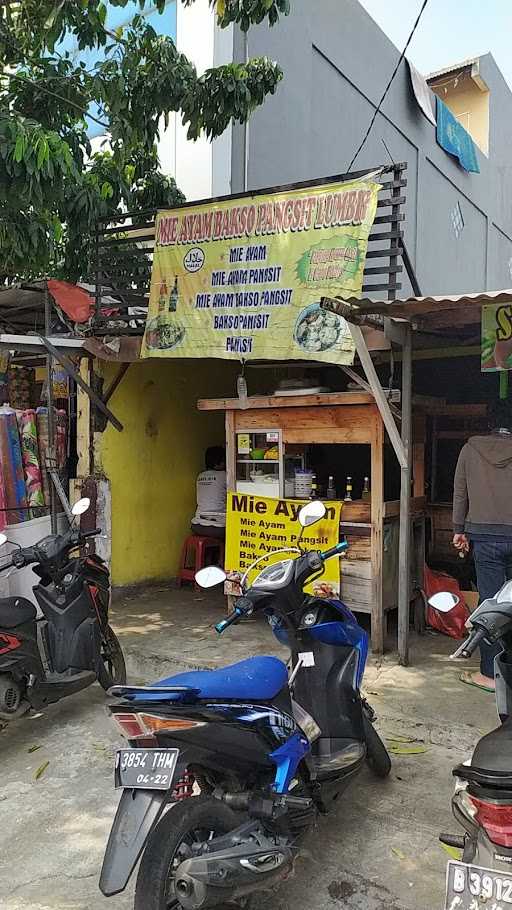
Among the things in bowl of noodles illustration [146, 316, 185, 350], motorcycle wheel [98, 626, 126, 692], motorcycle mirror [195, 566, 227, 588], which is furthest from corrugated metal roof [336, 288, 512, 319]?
motorcycle wheel [98, 626, 126, 692]

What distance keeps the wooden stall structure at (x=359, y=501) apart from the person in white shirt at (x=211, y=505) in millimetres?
1231

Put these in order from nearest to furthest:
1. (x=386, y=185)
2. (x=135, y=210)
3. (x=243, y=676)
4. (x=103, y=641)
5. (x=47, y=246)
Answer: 1. (x=243, y=676)
2. (x=103, y=641)
3. (x=386, y=185)
4. (x=47, y=246)
5. (x=135, y=210)

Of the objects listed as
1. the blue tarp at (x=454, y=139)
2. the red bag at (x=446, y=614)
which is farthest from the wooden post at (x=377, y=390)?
the blue tarp at (x=454, y=139)

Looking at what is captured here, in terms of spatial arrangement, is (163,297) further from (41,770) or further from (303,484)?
(41,770)

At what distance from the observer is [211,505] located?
7.26 meters

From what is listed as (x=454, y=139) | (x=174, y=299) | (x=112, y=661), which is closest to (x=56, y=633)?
(x=112, y=661)

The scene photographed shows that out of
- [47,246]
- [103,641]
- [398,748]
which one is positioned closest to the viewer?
[398,748]

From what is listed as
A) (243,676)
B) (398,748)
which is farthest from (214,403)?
(243,676)

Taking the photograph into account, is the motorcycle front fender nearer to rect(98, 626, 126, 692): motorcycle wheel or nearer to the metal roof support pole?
rect(98, 626, 126, 692): motorcycle wheel

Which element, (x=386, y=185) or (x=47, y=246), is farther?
(x=47, y=246)

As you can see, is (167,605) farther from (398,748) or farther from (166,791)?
(166,791)

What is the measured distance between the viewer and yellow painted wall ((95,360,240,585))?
7141mm

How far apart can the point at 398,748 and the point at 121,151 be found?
5593mm

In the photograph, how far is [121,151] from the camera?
6.61 m
